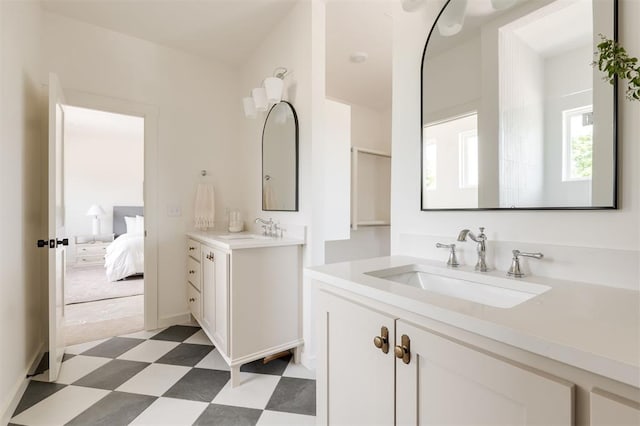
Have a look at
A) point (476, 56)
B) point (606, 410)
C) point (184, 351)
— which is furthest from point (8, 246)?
point (476, 56)

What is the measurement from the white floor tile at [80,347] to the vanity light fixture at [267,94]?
7.27 ft

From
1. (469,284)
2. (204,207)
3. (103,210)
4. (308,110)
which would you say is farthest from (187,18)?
(103,210)

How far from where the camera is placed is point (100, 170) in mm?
5355

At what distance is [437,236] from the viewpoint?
4.10ft

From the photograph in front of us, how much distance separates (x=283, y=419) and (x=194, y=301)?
137cm

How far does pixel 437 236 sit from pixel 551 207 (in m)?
0.42

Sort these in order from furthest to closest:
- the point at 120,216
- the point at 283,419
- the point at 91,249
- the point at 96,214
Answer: the point at 120,216, the point at 96,214, the point at 91,249, the point at 283,419

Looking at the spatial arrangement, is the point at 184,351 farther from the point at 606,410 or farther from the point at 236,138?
the point at 606,410

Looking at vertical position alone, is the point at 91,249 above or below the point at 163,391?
above

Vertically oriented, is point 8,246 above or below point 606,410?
above

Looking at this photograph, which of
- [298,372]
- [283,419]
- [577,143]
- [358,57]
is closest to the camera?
[577,143]

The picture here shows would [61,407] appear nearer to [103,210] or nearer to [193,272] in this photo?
[193,272]

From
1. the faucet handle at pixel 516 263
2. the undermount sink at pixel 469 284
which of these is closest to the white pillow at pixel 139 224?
Answer: the undermount sink at pixel 469 284

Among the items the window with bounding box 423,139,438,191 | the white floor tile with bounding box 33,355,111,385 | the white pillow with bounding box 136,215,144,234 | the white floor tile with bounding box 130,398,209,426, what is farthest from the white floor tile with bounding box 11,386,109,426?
the white pillow with bounding box 136,215,144,234
